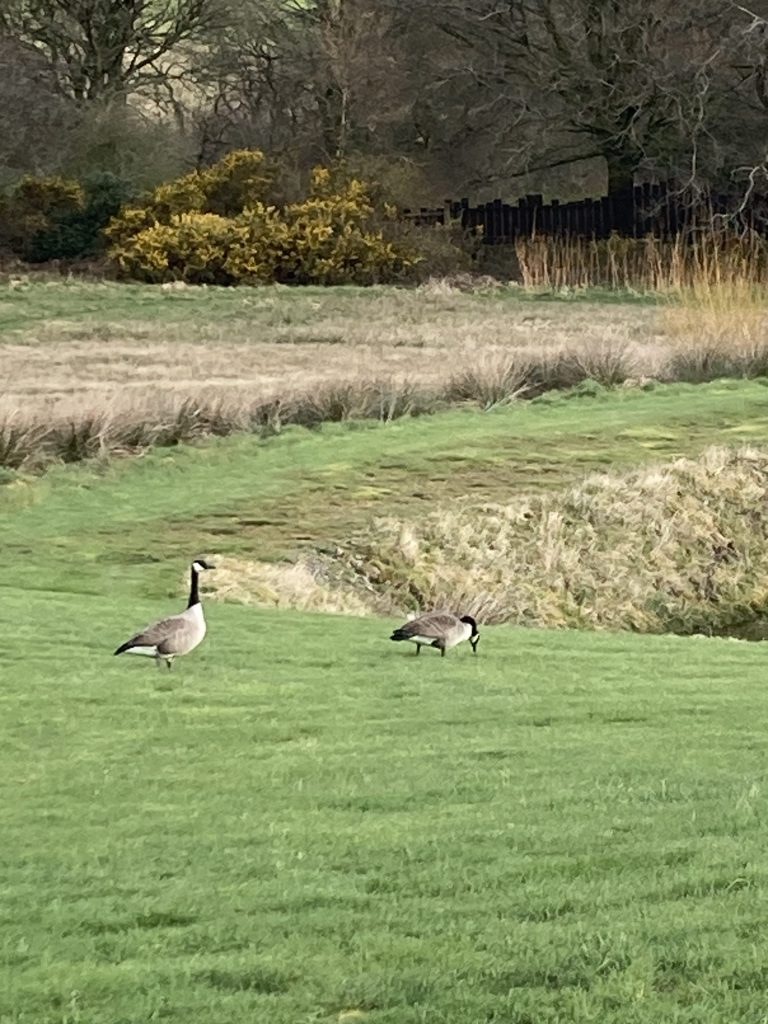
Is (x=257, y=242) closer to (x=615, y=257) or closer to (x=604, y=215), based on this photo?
(x=615, y=257)

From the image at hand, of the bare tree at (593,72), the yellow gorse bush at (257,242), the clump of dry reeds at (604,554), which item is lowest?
the clump of dry reeds at (604,554)

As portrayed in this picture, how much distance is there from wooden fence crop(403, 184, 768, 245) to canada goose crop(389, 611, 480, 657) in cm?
2947

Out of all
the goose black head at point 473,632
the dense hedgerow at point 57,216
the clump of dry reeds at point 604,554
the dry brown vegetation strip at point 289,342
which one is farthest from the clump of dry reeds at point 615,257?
the goose black head at point 473,632

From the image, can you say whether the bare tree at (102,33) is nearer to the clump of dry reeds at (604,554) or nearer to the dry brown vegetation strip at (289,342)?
the dry brown vegetation strip at (289,342)

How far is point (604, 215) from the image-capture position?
40969 mm

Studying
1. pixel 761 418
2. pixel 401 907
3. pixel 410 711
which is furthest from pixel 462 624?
pixel 761 418

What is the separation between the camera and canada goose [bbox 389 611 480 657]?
967cm

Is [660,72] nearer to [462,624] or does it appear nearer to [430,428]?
[430,428]

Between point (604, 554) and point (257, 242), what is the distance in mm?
Answer: 22798

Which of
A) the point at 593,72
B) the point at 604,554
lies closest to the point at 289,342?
the point at 604,554

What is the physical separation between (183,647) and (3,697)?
2.98ft

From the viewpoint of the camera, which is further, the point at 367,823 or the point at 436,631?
the point at 436,631

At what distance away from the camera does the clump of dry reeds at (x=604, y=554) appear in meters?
15.0

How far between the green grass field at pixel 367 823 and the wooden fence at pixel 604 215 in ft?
94.9
